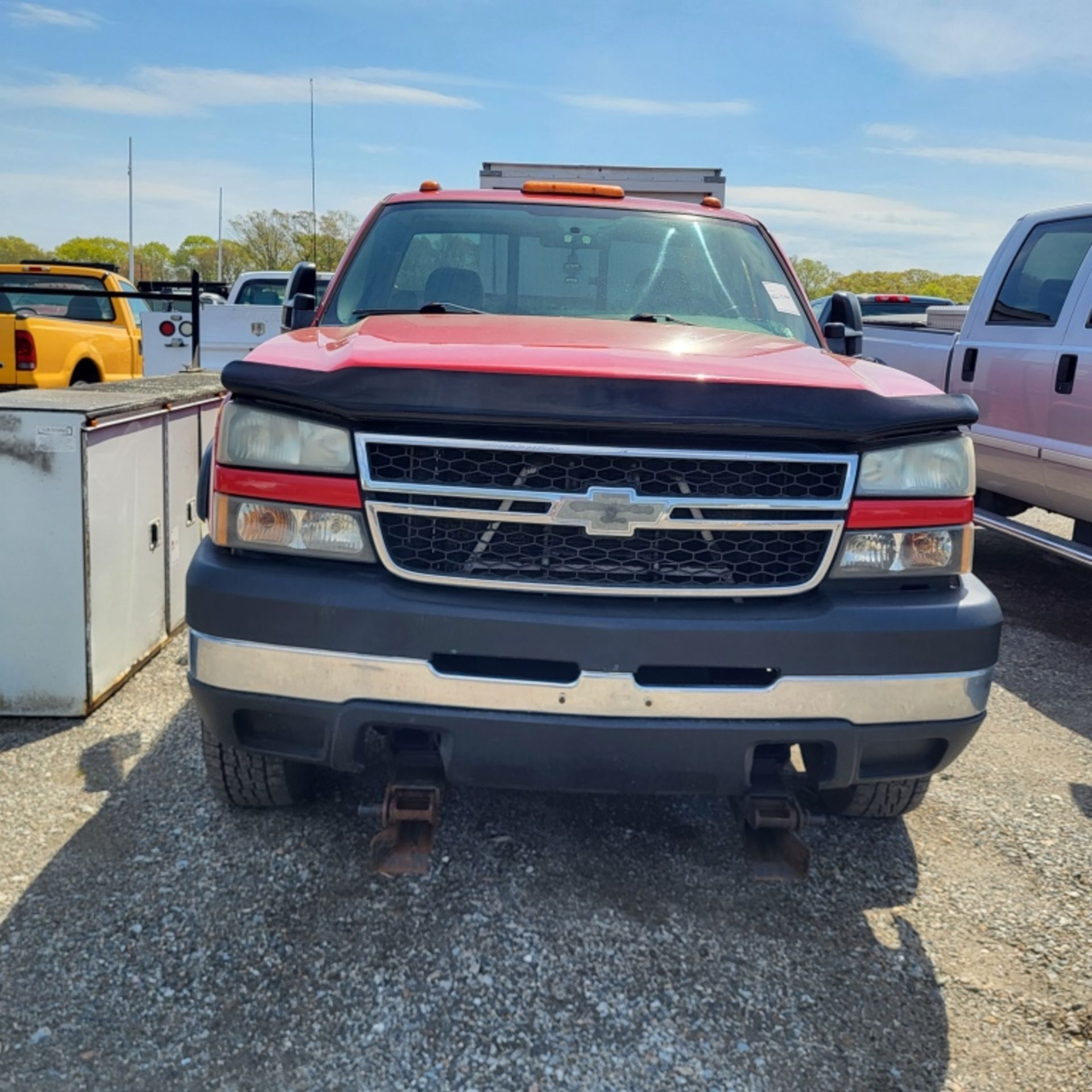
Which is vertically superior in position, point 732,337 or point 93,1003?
point 732,337

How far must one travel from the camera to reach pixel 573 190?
435 centimetres

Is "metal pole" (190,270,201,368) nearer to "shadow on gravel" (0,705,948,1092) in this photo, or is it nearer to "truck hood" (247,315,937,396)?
"truck hood" (247,315,937,396)

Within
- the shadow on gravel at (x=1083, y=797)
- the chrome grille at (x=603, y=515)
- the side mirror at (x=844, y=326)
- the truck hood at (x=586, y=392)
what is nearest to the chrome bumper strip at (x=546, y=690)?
the chrome grille at (x=603, y=515)

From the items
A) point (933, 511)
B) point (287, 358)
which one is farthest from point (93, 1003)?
point (933, 511)

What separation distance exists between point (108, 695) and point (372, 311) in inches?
75.2

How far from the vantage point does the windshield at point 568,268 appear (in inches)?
150

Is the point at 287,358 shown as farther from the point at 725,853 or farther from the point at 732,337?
the point at 725,853

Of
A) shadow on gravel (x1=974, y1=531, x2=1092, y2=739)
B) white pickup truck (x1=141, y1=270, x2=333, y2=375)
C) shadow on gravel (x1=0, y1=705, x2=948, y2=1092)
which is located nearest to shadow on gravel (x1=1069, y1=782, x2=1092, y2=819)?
shadow on gravel (x1=974, y1=531, x2=1092, y2=739)

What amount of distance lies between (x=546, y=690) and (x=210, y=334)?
34.0 feet

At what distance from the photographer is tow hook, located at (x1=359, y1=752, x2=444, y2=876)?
104 inches

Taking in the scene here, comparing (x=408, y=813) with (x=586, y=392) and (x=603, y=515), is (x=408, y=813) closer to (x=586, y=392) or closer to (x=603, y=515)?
(x=603, y=515)

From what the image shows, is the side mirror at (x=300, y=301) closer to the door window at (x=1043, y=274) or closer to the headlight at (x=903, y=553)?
the headlight at (x=903, y=553)

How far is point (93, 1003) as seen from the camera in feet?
8.11

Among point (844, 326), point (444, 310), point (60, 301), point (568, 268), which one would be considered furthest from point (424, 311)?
point (60, 301)
